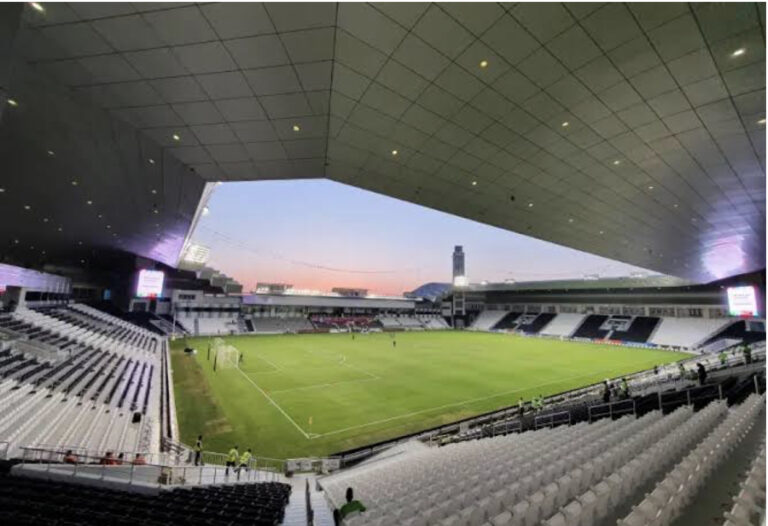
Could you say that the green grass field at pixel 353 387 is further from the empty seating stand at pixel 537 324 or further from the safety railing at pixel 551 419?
the empty seating stand at pixel 537 324

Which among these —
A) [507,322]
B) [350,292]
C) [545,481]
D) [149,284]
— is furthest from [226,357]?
[507,322]

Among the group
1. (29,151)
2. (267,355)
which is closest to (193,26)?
(29,151)

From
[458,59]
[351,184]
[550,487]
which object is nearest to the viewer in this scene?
[550,487]

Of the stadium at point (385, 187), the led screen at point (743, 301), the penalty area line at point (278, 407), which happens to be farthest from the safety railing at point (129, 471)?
the led screen at point (743, 301)

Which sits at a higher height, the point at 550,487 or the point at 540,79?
the point at 540,79

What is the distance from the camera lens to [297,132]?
25.1ft

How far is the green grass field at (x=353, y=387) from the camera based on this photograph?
15.1 m

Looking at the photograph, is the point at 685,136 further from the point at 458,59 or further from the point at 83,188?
the point at 83,188

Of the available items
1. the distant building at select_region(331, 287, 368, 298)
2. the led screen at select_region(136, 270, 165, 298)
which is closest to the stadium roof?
the led screen at select_region(136, 270, 165, 298)

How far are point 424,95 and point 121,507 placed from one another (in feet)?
27.6

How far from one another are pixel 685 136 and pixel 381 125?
22.6 ft

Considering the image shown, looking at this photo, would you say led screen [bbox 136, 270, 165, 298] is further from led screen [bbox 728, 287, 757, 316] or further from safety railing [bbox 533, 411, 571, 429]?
led screen [bbox 728, 287, 757, 316]

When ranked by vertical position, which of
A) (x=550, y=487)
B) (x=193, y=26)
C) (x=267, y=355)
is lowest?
(x=267, y=355)

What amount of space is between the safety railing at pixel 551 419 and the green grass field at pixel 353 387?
4.19 meters
